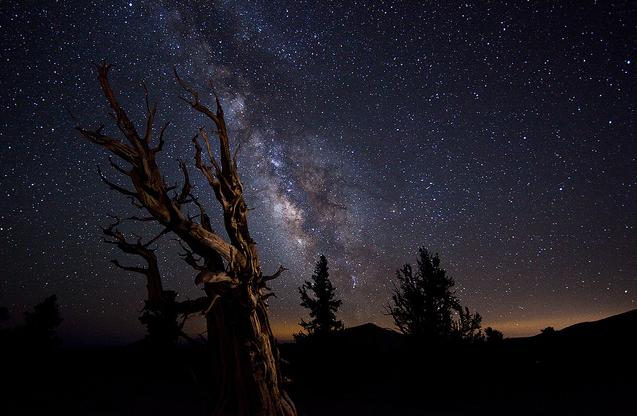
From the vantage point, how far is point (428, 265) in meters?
16.9

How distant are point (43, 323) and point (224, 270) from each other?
3551cm

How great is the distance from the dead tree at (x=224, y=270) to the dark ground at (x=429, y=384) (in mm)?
8737

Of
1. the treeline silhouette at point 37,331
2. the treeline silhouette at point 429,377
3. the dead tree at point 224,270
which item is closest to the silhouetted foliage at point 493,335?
the treeline silhouette at point 429,377

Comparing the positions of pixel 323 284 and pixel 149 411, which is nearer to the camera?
pixel 149 411

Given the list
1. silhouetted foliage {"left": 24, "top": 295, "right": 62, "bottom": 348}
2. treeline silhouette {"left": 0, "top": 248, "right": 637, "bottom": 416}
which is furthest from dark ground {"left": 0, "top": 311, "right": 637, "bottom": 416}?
silhouetted foliage {"left": 24, "top": 295, "right": 62, "bottom": 348}

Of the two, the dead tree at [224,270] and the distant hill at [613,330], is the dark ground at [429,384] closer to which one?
the distant hill at [613,330]

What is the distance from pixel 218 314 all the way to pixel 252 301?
0.39 metres

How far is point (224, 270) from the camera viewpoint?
3055 millimetres

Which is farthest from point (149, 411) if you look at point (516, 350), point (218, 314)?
point (516, 350)

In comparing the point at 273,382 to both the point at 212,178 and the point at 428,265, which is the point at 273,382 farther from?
the point at 428,265

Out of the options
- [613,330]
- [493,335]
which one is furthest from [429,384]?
[613,330]

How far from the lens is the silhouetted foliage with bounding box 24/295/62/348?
26.6 m

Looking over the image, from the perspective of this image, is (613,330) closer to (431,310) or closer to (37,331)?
(431,310)

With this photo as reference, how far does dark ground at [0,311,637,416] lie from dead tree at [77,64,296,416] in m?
8.74
